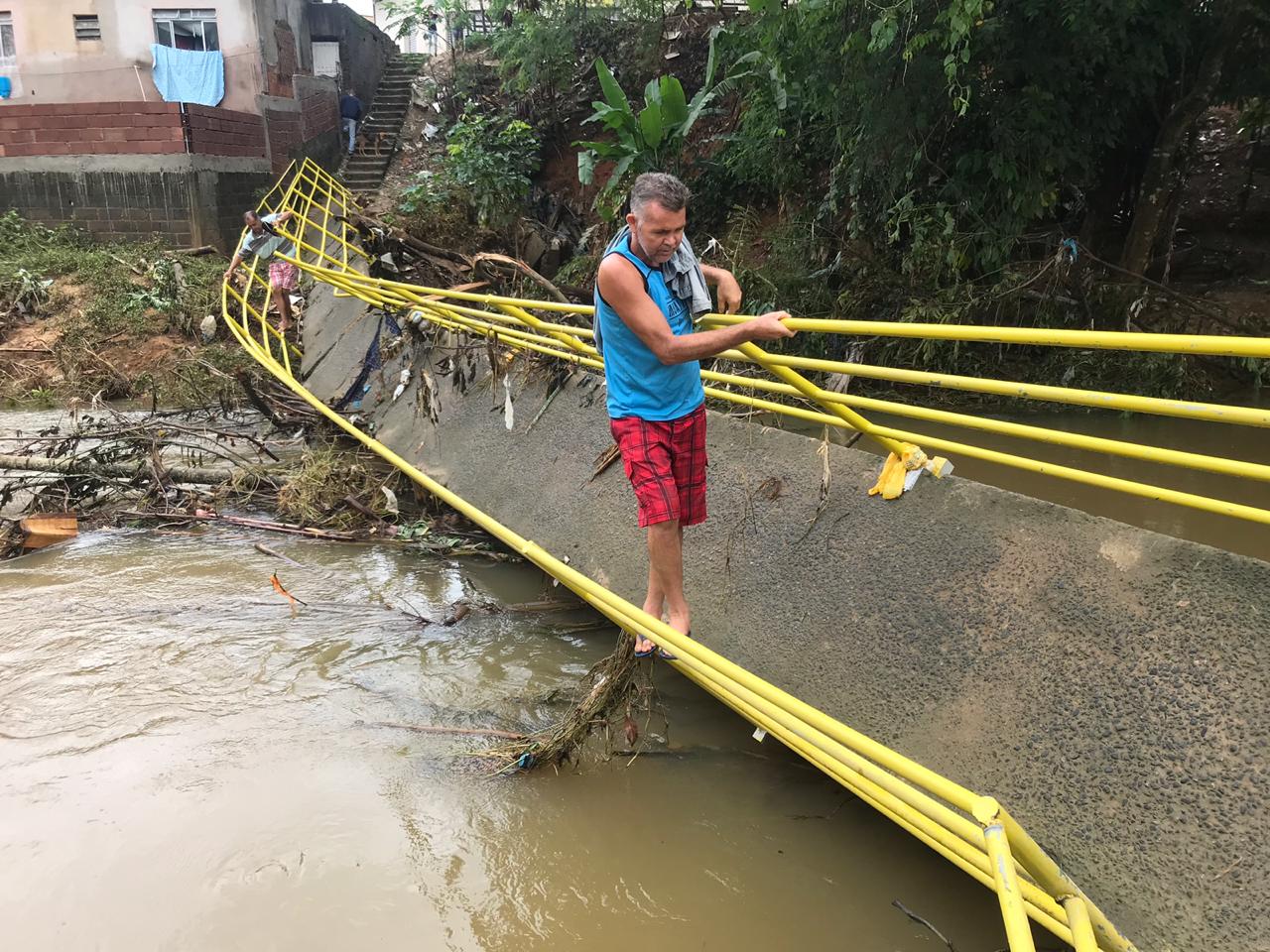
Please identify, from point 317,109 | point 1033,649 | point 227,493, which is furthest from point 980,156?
point 317,109

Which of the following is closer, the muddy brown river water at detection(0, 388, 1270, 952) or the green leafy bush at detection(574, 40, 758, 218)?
the muddy brown river water at detection(0, 388, 1270, 952)

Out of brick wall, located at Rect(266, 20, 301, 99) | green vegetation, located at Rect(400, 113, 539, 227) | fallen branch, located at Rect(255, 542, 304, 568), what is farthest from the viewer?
brick wall, located at Rect(266, 20, 301, 99)

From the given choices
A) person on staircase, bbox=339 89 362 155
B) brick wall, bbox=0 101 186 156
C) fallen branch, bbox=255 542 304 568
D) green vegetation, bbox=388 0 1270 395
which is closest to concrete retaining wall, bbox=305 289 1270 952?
fallen branch, bbox=255 542 304 568

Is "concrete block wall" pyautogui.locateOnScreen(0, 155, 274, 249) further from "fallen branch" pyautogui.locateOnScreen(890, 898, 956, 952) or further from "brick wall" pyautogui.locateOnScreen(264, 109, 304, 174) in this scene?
"fallen branch" pyautogui.locateOnScreen(890, 898, 956, 952)

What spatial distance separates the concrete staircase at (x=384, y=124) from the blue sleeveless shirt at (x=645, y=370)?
13946mm

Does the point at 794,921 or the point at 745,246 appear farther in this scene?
the point at 745,246

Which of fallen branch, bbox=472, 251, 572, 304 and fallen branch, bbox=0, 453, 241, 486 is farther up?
fallen branch, bbox=472, 251, 572, 304

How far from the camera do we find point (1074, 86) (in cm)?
569

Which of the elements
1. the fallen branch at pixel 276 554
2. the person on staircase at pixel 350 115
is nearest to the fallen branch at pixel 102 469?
the fallen branch at pixel 276 554

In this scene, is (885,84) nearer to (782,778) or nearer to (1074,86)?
(1074,86)

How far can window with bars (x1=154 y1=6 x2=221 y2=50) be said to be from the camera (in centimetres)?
1270

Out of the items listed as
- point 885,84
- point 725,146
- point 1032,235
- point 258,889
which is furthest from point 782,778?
point 725,146

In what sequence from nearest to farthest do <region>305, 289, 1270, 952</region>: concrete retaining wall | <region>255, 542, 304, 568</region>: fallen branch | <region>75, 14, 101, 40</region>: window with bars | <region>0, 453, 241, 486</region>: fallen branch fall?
<region>305, 289, 1270, 952</region>: concrete retaining wall, <region>255, 542, 304, 568</region>: fallen branch, <region>0, 453, 241, 486</region>: fallen branch, <region>75, 14, 101, 40</region>: window with bars

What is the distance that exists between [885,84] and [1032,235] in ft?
6.43
